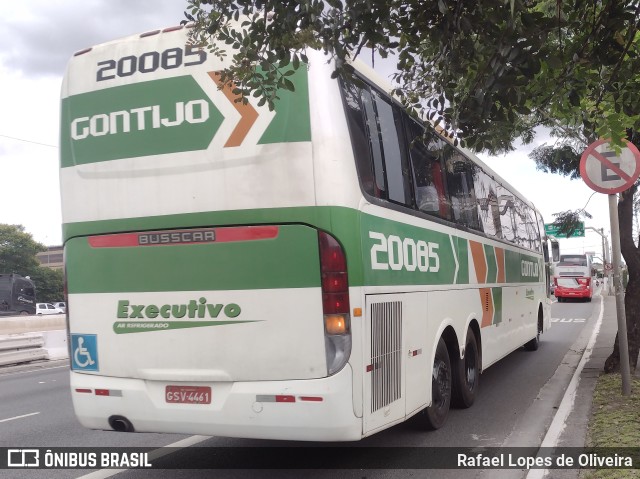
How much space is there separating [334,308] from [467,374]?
160 inches

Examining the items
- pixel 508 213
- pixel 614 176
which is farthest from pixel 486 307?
pixel 508 213

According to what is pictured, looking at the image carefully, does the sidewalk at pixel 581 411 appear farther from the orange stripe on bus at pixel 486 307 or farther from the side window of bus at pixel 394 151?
the side window of bus at pixel 394 151

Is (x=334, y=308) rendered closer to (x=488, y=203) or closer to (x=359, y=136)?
(x=359, y=136)

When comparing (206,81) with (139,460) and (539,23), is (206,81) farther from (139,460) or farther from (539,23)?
(139,460)

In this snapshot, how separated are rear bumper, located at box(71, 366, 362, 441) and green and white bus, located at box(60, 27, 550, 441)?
0.01 metres

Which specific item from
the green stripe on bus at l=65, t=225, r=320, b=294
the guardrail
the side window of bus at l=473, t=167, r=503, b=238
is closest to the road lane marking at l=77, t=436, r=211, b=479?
the green stripe on bus at l=65, t=225, r=320, b=294

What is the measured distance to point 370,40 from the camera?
414 cm

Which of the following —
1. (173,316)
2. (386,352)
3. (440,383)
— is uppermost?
(173,316)

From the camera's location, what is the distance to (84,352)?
5.43 metres

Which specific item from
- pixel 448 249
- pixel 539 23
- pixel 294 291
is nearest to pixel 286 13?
pixel 539 23

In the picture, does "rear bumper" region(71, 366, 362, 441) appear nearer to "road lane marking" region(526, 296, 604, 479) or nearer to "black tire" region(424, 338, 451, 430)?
"road lane marking" region(526, 296, 604, 479)

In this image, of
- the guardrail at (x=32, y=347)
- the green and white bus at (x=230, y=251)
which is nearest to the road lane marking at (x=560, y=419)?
the green and white bus at (x=230, y=251)

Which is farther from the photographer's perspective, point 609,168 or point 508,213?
point 508,213

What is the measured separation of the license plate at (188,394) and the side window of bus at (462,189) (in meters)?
3.95
